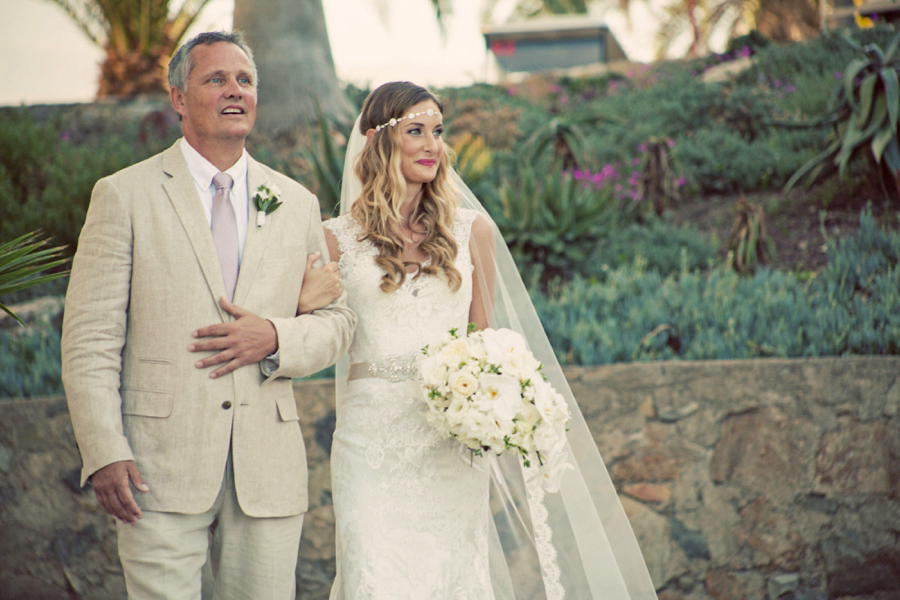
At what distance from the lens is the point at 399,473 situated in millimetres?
2967

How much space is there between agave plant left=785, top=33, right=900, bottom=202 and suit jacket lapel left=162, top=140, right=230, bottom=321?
593 centimetres

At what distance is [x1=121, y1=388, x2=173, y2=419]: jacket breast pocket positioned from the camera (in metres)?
2.36

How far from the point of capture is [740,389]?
4254 millimetres

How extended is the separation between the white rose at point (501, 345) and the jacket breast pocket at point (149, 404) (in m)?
1.10

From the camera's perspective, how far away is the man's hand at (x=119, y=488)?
2.22 m

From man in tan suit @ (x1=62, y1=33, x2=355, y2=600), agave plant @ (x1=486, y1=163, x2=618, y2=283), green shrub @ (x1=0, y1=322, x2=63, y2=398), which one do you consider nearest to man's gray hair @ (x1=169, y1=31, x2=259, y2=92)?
man in tan suit @ (x1=62, y1=33, x2=355, y2=600)

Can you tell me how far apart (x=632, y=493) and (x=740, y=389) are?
Result: 871 mm

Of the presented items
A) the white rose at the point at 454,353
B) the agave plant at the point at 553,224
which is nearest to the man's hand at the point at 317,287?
the white rose at the point at 454,353

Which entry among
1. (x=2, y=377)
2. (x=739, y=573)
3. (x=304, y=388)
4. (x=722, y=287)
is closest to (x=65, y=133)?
(x=2, y=377)

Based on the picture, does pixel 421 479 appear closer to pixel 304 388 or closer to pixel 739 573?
pixel 304 388

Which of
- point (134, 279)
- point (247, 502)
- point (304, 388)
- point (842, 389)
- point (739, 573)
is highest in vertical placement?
point (134, 279)

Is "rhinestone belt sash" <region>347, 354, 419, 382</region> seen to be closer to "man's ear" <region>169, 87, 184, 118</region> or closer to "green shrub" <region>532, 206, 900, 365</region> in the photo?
"man's ear" <region>169, 87, 184, 118</region>

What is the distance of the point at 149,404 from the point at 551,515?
173 cm

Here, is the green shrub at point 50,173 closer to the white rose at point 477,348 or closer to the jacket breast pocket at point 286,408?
the jacket breast pocket at point 286,408
